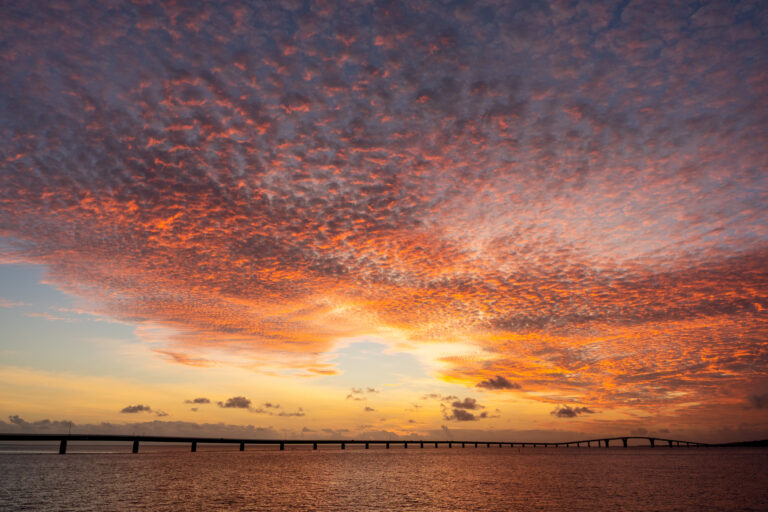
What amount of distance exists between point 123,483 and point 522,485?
115ft

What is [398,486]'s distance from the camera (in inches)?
1722

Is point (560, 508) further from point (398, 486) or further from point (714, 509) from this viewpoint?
point (398, 486)

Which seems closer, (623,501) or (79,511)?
(79,511)

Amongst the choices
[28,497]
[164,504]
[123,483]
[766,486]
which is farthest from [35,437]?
[766,486]

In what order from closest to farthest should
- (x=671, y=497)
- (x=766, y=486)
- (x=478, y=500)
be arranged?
1. (x=478, y=500)
2. (x=671, y=497)
3. (x=766, y=486)

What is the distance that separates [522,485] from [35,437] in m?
113

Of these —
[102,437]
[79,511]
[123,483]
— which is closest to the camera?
[79,511]

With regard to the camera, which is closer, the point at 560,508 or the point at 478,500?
the point at 560,508

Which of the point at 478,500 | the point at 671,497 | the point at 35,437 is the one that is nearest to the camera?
the point at 478,500

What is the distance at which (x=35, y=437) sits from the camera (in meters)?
112

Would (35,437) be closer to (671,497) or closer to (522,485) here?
(522,485)

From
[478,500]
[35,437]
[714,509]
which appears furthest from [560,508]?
[35,437]

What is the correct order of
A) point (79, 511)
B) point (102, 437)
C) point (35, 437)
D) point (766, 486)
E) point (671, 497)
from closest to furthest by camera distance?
point (79, 511)
point (671, 497)
point (766, 486)
point (35, 437)
point (102, 437)

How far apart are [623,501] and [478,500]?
10.00 m
